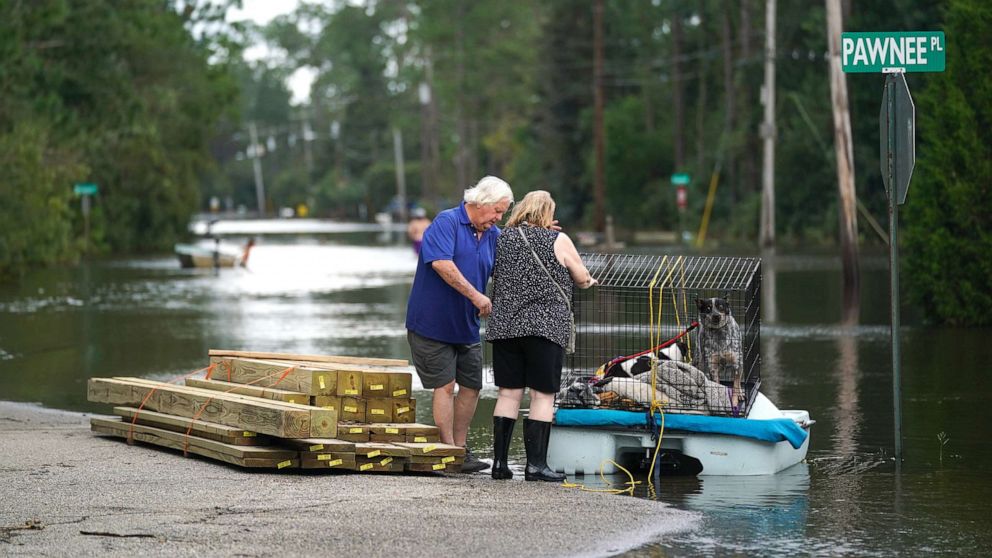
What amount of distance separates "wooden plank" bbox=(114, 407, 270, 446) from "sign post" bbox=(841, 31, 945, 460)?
4.18 meters

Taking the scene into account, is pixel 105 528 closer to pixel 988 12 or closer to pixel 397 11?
pixel 988 12

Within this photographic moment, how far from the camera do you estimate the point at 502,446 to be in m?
9.53

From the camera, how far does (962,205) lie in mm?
19875

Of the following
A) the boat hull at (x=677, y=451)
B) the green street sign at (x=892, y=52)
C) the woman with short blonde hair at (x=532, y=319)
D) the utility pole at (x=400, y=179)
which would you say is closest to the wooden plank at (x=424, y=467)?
the woman with short blonde hair at (x=532, y=319)

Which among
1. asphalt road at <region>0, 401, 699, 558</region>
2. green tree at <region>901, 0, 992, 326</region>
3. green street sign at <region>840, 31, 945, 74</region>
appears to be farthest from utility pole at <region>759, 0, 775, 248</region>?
asphalt road at <region>0, 401, 699, 558</region>

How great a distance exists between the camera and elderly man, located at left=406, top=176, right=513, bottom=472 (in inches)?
380

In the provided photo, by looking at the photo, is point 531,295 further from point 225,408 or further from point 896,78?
point 896,78

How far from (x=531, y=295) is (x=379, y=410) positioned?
130cm

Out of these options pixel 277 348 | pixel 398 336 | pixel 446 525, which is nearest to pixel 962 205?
pixel 398 336

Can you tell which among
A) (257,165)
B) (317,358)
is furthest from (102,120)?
(257,165)

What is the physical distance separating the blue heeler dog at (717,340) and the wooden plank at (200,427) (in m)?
3.07

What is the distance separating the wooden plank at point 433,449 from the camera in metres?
9.41

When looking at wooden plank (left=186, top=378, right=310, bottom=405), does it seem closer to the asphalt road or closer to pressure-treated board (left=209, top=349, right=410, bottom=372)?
pressure-treated board (left=209, top=349, right=410, bottom=372)

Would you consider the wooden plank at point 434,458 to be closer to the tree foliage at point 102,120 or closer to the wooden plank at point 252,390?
the wooden plank at point 252,390
